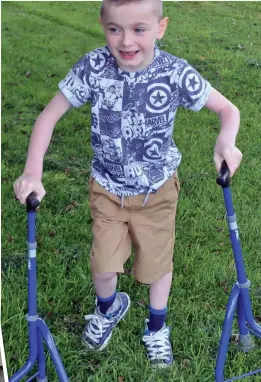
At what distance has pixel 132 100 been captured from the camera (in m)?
2.63

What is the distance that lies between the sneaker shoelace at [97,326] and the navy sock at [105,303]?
0.04 m

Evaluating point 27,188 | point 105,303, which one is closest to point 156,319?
point 105,303

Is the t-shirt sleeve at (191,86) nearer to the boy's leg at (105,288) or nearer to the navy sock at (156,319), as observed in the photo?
the boy's leg at (105,288)

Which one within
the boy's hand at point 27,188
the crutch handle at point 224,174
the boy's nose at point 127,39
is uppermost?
the boy's nose at point 127,39

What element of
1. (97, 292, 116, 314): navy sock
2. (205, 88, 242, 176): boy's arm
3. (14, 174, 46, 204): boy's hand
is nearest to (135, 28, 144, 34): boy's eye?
(205, 88, 242, 176): boy's arm

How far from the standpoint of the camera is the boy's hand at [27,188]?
7.91 feet

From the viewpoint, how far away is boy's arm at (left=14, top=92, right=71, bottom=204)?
7.95ft

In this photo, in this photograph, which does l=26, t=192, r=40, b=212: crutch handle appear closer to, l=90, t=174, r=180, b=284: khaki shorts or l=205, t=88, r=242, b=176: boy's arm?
l=90, t=174, r=180, b=284: khaki shorts

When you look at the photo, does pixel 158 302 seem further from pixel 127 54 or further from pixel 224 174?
pixel 127 54

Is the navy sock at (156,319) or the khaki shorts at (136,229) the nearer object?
the khaki shorts at (136,229)

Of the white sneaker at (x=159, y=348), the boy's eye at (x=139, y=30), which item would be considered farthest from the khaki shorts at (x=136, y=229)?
the boy's eye at (x=139, y=30)

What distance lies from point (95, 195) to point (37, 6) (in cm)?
842

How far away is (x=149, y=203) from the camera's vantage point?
283 centimetres

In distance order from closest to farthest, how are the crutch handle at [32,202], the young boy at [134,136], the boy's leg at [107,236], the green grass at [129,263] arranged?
the crutch handle at [32,202]
the young boy at [134,136]
the boy's leg at [107,236]
the green grass at [129,263]
